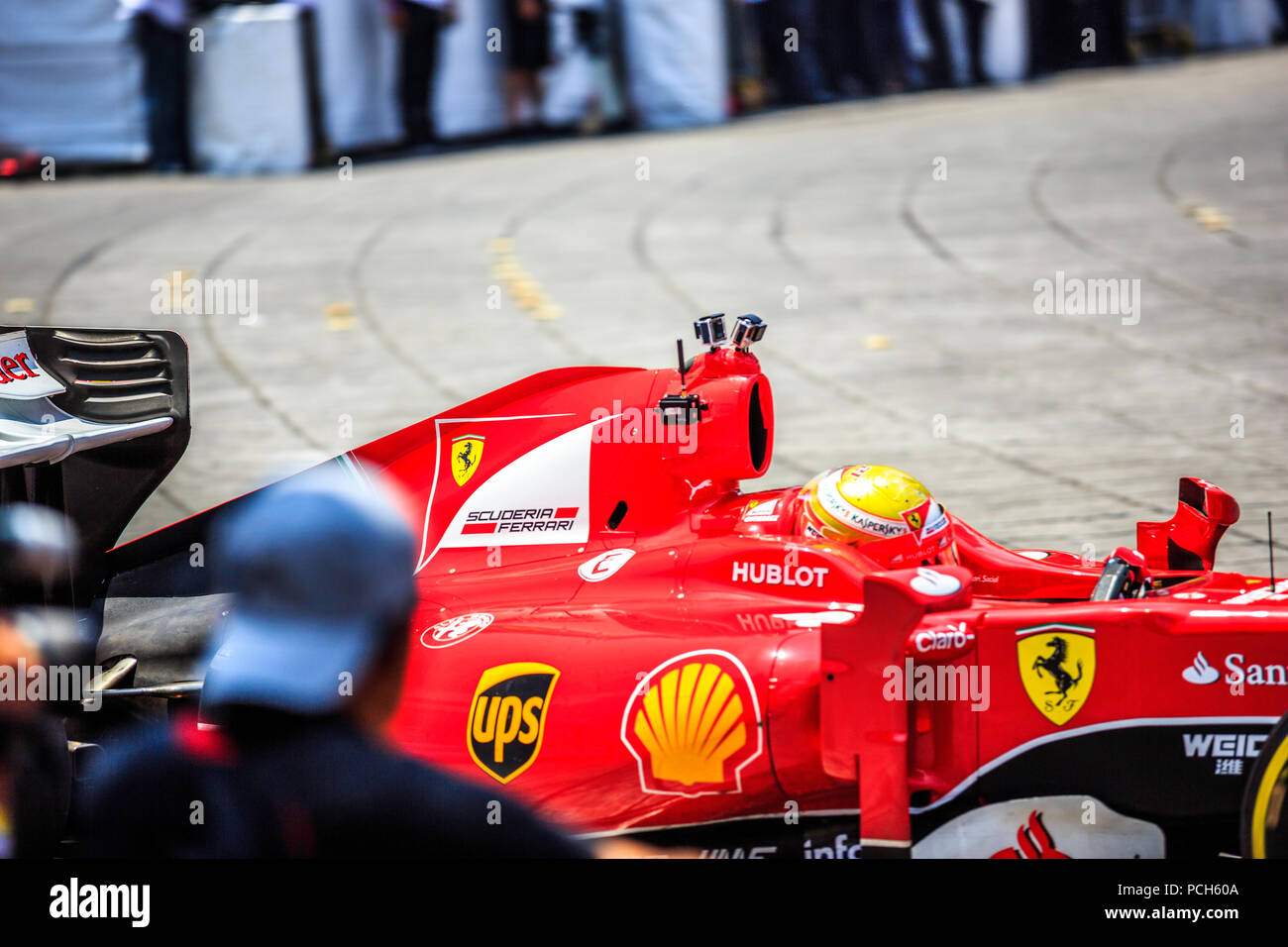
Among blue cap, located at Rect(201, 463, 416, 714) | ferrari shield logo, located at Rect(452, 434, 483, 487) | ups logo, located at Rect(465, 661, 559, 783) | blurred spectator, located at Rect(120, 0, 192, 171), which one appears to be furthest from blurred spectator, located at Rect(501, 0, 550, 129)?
blue cap, located at Rect(201, 463, 416, 714)

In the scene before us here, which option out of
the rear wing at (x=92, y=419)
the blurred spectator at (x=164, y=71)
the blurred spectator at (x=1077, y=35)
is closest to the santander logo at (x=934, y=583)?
the rear wing at (x=92, y=419)

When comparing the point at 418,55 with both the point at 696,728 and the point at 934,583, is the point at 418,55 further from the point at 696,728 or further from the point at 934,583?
the point at 934,583

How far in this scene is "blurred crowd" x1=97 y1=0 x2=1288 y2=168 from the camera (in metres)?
15.5

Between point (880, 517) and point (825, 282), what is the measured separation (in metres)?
7.89

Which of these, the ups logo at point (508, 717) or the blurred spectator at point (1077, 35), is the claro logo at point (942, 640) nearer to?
the ups logo at point (508, 717)

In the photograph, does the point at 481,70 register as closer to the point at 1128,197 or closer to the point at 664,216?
the point at 664,216

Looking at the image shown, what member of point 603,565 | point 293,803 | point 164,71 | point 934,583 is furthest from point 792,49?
point 293,803

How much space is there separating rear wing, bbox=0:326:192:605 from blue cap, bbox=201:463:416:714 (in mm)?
2738

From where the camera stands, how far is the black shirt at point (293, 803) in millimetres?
1882

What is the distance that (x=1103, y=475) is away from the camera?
7.49m

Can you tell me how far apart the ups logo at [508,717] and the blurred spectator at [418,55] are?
43.2 feet

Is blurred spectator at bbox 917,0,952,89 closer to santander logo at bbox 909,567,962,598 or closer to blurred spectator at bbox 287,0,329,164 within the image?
blurred spectator at bbox 287,0,329,164

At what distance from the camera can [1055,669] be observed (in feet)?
11.1
